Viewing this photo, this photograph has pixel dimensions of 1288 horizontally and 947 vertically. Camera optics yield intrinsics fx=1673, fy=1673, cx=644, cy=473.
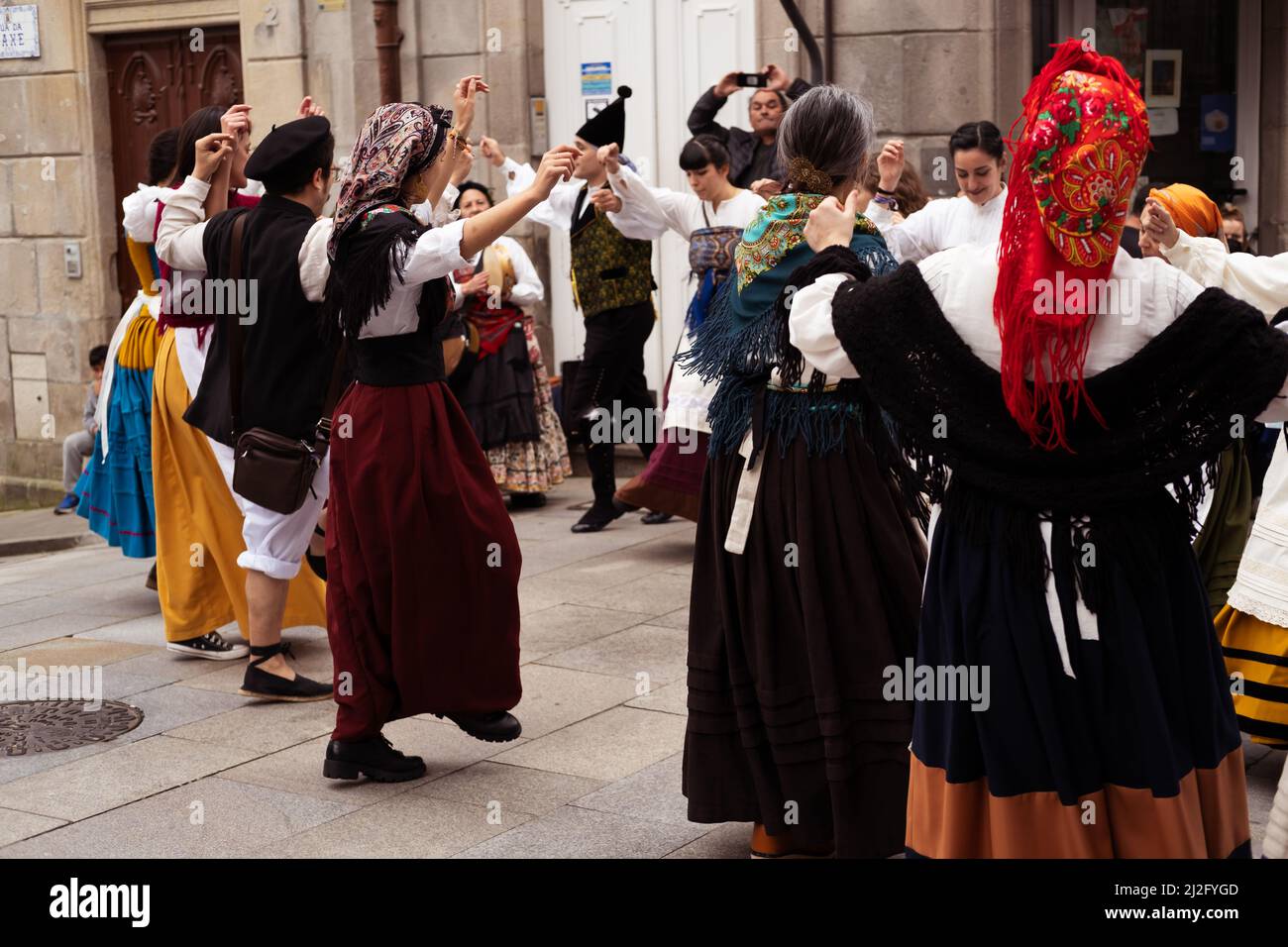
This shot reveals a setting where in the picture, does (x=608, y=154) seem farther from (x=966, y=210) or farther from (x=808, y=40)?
(x=808, y=40)

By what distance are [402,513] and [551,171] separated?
1067mm

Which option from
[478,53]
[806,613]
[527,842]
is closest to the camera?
[806,613]

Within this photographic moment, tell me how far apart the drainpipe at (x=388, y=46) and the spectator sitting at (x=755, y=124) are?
8.50 feet

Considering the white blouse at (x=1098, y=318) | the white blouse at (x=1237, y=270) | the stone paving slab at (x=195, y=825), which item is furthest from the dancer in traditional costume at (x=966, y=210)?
the white blouse at (x=1098, y=318)

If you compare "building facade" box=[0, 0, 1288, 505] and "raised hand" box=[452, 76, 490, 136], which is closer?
"raised hand" box=[452, 76, 490, 136]

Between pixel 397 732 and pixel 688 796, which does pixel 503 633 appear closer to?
pixel 397 732

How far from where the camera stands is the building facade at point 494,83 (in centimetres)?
885

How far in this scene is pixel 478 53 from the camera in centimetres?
1025

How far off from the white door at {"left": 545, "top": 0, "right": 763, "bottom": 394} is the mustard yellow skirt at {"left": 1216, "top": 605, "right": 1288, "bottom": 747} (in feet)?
17.9

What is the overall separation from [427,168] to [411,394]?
65 centimetres

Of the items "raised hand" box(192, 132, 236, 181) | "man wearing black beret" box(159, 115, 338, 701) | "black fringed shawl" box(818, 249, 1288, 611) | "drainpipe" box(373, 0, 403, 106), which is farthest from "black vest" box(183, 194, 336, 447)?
"drainpipe" box(373, 0, 403, 106)

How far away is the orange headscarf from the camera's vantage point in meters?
5.00

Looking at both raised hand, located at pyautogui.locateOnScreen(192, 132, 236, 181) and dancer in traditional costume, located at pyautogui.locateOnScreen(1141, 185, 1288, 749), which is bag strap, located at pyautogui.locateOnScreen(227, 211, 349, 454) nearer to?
raised hand, located at pyautogui.locateOnScreen(192, 132, 236, 181)
